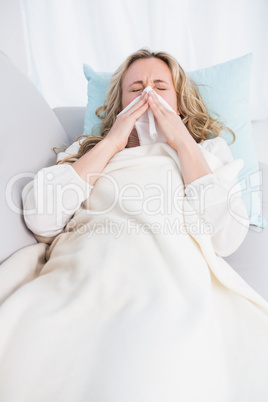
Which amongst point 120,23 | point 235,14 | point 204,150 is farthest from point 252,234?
point 120,23

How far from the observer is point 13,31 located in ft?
8.12

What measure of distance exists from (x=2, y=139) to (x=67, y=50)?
1.64 meters

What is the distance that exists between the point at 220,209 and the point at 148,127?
0.37m

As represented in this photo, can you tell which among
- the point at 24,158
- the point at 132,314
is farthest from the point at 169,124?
the point at 132,314

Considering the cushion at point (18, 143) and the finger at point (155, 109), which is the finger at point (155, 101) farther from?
the cushion at point (18, 143)

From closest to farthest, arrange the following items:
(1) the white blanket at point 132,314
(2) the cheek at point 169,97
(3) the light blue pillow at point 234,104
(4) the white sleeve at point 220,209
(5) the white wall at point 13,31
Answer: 1. (1) the white blanket at point 132,314
2. (4) the white sleeve at point 220,209
3. (2) the cheek at point 169,97
4. (3) the light blue pillow at point 234,104
5. (5) the white wall at point 13,31

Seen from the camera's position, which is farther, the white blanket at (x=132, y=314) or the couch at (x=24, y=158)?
the couch at (x=24, y=158)

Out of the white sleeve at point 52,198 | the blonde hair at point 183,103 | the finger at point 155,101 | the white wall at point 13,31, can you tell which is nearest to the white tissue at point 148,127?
the finger at point 155,101

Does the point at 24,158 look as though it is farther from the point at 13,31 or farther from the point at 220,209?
the point at 13,31

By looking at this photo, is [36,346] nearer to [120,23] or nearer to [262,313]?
[262,313]

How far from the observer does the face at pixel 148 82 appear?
4.05ft

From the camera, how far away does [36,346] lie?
0.72 metres

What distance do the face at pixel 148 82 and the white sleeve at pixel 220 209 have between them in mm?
352

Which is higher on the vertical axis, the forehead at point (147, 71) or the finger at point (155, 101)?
the forehead at point (147, 71)
